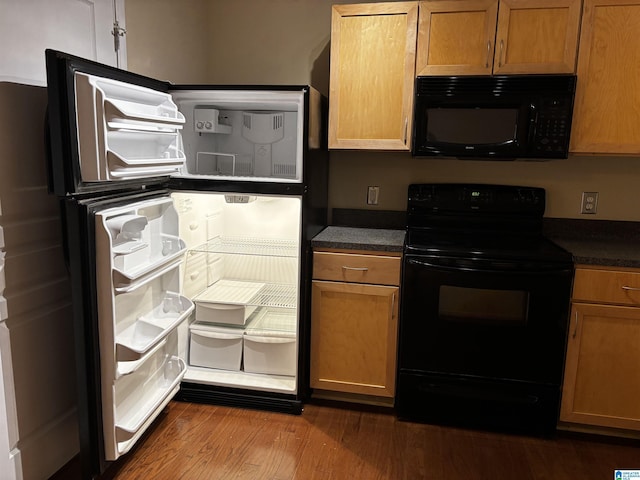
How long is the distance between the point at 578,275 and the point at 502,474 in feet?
3.10

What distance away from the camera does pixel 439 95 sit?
2.41 m

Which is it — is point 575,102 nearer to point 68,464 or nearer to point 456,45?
point 456,45

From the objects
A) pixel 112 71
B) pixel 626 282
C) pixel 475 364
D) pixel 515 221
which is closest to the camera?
pixel 112 71

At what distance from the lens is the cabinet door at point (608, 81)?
225cm

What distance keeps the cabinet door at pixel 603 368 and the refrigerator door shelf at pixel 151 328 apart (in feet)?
6.04

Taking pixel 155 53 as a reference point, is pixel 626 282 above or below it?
below

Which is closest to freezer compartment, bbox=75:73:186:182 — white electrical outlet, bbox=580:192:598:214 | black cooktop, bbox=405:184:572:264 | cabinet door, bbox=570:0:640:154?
black cooktop, bbox=405:184:572:264

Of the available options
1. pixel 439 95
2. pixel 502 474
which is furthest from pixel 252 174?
pixel 502 474

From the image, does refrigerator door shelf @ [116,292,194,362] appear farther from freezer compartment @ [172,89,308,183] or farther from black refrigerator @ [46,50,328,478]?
freezer compartment @ [172,89,308,183]

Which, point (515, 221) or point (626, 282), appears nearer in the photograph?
point (626, 282)

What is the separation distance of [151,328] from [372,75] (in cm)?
162

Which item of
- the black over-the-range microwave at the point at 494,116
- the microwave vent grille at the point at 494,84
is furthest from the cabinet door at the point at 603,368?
the microwave vent grille at the point at 494,84

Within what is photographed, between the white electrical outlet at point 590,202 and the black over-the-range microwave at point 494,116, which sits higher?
the black over-the-range microwave at point 494,116

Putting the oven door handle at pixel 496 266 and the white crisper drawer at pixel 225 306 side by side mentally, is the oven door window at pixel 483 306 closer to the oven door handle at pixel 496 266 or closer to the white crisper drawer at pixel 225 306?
the oven door handle at pixel 496 266
